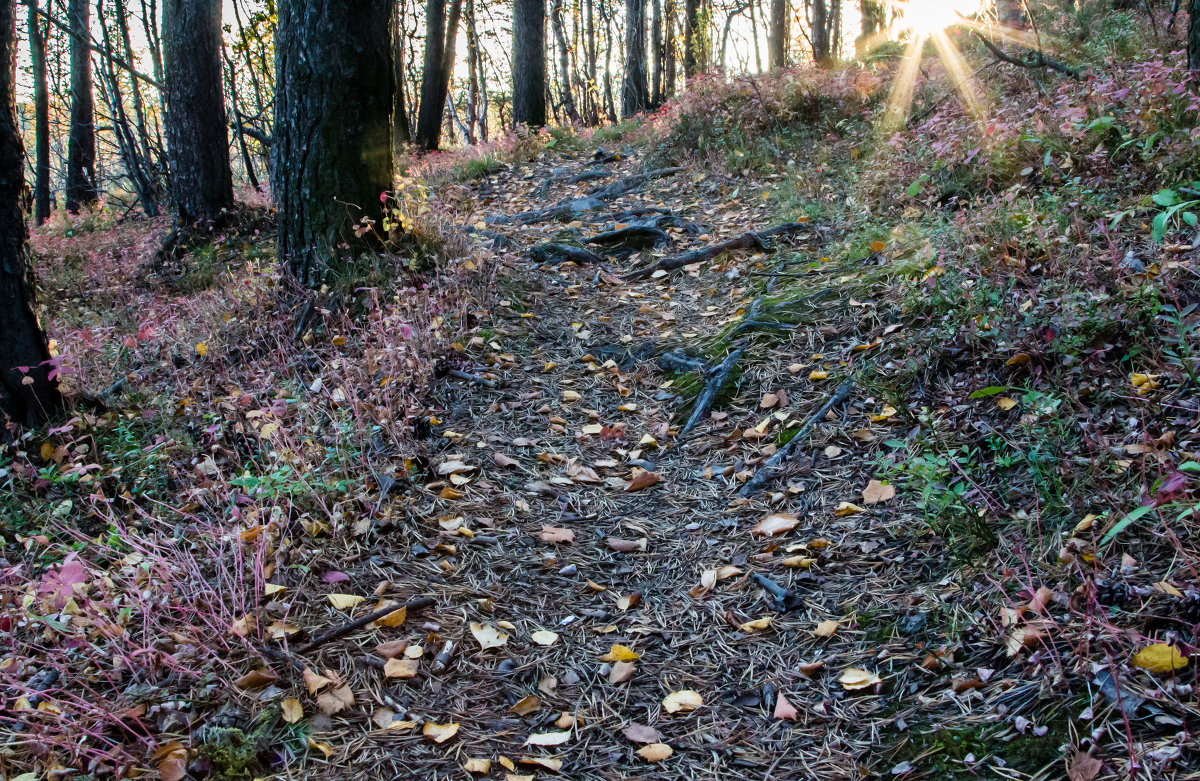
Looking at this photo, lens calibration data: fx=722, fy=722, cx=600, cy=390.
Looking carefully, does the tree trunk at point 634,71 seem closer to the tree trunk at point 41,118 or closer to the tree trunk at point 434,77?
the tree trunk at point 434,77

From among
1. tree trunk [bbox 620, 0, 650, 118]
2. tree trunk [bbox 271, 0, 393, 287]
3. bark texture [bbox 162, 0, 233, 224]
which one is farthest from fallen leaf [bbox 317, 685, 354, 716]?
tree trunk [bbox 620, 0, 650, 118]

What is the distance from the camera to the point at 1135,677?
1.73 metres

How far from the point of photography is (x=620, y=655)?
2328 millimetres

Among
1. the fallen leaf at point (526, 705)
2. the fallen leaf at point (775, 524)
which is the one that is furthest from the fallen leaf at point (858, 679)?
the fallen leaf at point (526, 705)

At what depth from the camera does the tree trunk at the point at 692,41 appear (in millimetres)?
14070

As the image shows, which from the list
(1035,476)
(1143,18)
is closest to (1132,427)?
(1035,476)

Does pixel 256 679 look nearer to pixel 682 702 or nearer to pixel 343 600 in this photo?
pixel 343 600

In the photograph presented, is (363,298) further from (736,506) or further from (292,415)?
(736,506)

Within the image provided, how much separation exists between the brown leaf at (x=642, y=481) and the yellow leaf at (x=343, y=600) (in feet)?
4.25

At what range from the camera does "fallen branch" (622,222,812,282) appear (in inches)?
224

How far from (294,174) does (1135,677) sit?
5167mm

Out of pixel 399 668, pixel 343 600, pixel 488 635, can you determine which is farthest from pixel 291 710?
pixel 488 635

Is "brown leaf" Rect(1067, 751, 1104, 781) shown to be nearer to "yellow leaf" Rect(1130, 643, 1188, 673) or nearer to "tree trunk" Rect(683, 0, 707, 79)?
"yellow leaf" Rect(1130, 643, 1188, 673)

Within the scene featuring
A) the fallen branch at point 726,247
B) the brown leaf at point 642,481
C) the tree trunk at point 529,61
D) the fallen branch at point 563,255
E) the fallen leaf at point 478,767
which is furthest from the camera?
the tree trunk at point 529,61
